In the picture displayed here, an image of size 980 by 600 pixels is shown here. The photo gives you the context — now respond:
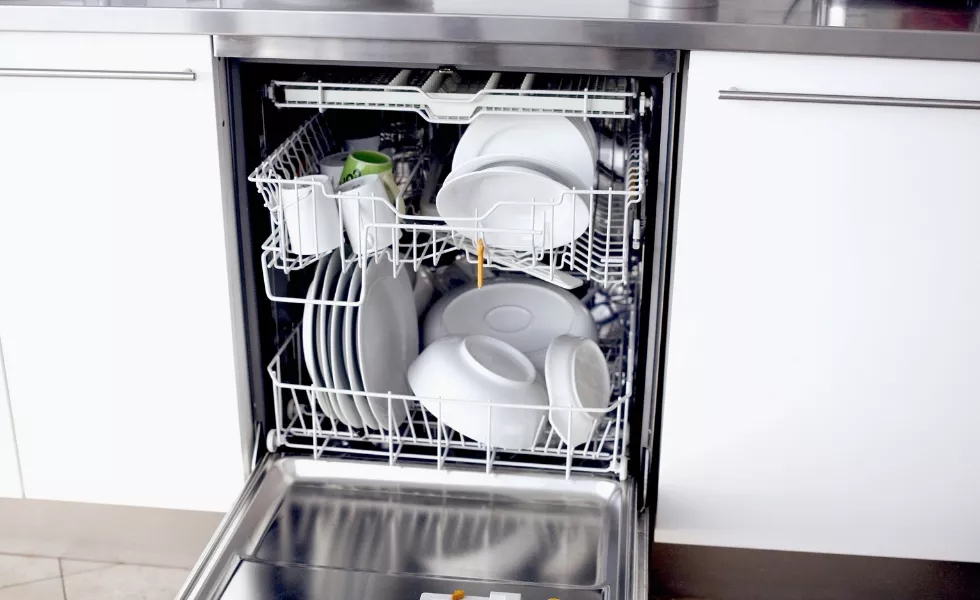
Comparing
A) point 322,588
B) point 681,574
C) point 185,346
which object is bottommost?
point 681,574

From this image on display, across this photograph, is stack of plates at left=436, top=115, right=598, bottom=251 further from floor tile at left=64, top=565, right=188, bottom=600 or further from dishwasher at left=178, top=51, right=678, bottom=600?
Answer: floor tile at left=64, top=565, right=188, bottom=600

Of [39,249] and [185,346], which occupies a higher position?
[39,249]

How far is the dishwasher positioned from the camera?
1.31 m

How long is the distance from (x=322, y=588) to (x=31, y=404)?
0.62 meters

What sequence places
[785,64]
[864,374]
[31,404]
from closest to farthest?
1. [785,64]
2. [864,374]
3. [31,404]

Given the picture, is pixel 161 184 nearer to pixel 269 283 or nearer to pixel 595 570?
pixel 269 283

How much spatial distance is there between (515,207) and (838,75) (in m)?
0.49

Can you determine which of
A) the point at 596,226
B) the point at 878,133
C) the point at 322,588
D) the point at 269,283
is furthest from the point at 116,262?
the point at 878,133

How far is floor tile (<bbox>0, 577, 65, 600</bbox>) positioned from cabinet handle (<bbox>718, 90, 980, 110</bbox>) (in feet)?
4.40

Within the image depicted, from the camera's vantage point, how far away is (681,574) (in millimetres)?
Answer: 1596

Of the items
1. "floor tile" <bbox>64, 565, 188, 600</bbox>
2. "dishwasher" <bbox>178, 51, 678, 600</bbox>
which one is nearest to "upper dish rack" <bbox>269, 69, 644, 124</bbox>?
"dishwasher" <bbox>178, 51, 678, 600</bbox>

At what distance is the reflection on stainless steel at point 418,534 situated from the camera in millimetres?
1283

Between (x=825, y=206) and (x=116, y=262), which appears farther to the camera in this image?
(x=116, y=262)

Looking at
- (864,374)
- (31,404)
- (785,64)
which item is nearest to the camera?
(785,64)
